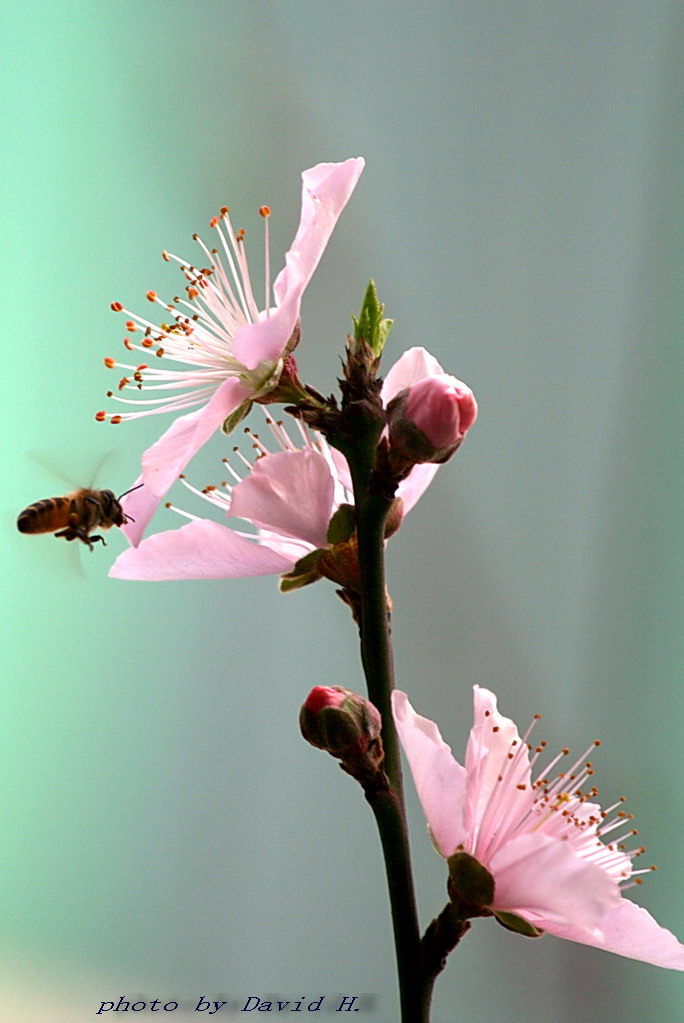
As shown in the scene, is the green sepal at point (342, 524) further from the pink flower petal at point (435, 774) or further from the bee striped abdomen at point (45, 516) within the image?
the bee striped abdomen at point (45, 516)

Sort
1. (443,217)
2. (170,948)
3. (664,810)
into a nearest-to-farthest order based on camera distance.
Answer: (170,948)
(664,810)
(443,217)

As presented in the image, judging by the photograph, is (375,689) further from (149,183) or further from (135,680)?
(149,183)

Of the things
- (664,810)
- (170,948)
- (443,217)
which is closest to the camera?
(170,948)

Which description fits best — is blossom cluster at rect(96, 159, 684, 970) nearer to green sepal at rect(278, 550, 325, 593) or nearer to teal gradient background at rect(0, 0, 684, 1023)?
green sepal at rect(278, 550, 325, 593)

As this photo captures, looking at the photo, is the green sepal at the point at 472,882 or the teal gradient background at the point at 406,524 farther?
the teal gradient background at the point at 406,524

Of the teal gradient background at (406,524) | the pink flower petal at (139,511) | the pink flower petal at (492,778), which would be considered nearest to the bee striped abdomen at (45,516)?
the pink flower petal at (139,511)

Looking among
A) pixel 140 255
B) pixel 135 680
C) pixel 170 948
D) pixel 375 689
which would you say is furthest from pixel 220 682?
pixel 375 689

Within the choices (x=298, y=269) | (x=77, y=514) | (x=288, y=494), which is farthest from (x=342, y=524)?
(x=77, y=514)
